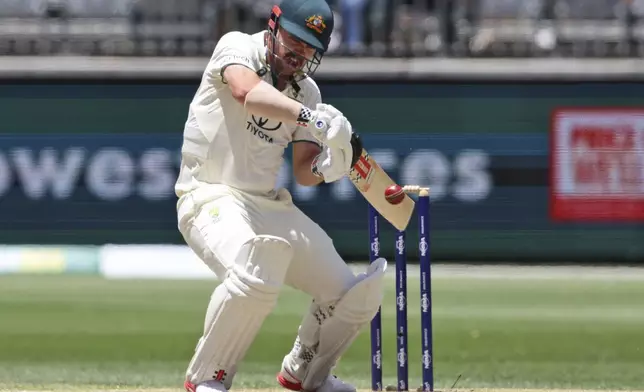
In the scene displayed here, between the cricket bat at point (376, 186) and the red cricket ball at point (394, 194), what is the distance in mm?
14

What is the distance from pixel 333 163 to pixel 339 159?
4 cm

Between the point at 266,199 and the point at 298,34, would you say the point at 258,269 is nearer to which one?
the point at 266,199

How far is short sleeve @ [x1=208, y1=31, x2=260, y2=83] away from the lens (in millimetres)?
4957

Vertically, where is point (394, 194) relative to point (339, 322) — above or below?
above

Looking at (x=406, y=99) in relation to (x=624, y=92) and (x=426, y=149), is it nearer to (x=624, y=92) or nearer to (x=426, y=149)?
(x=426, y=149)

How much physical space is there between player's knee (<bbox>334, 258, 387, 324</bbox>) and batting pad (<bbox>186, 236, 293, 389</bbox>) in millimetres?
344

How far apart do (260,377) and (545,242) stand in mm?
6437

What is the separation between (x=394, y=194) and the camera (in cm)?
509

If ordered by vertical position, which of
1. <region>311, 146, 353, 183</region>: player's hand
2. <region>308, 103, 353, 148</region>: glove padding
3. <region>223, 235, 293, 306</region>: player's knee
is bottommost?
<region>223, 235, 293, 306</region>: player's knee

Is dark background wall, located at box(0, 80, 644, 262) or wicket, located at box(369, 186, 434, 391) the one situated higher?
wicket, located at box(369, 186, 434, 391)

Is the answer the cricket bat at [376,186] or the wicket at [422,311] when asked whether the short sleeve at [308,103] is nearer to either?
the cricket bat at [376,186]

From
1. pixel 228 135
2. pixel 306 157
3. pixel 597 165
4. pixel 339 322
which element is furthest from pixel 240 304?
pixel 597 165

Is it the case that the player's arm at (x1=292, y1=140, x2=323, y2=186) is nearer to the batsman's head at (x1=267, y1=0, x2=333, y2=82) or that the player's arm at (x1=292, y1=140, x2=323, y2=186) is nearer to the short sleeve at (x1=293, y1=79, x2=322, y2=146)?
the short sleeve at (x1=293, y1=79, x2=322, y2=146)

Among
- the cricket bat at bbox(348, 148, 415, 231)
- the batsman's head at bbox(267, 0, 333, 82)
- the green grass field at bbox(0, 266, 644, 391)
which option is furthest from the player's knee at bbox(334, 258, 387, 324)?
the green grass field at bbox(0, 266, 644, 391)
